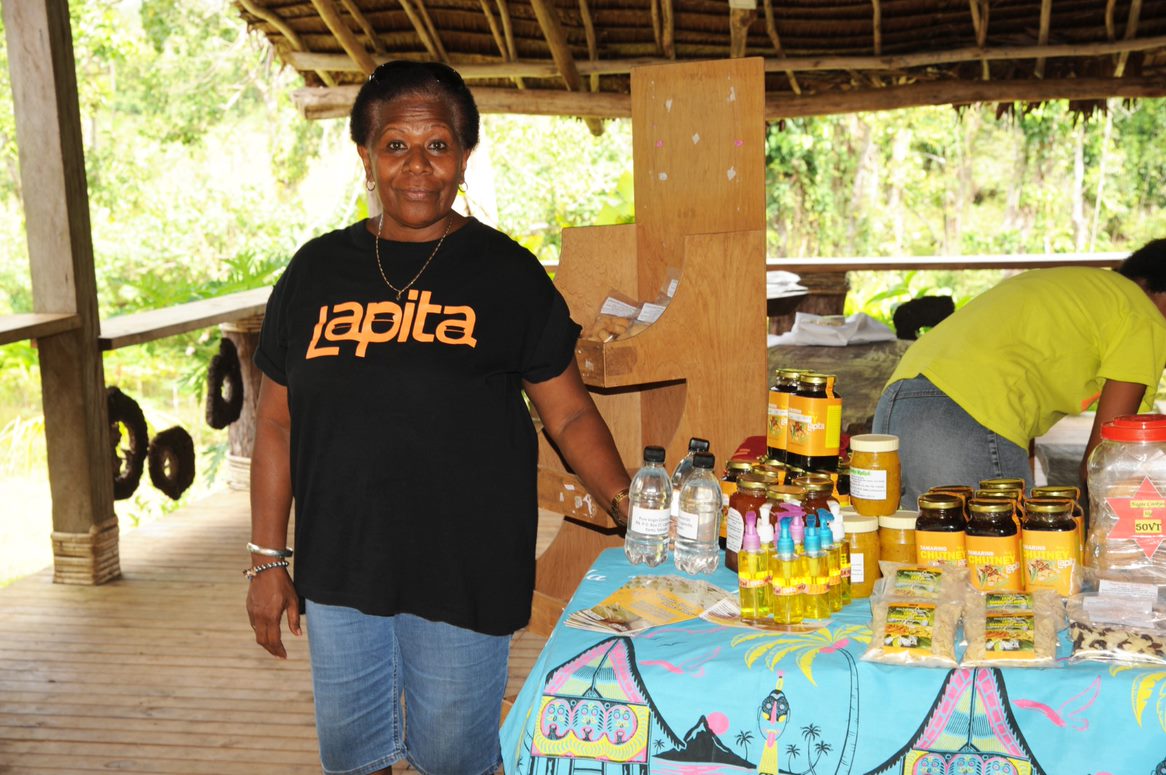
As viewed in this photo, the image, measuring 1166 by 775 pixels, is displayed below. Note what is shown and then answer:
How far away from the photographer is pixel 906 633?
1.82 m

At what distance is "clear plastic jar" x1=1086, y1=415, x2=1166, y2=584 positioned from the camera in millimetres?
1985

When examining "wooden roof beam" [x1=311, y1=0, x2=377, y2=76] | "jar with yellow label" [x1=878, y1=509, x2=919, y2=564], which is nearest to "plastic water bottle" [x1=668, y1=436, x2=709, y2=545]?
"jar with yellow label" [x1=878, y1=509, x2=919, y2=564]

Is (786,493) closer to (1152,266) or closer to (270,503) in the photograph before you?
(270,503)

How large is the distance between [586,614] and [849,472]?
61 cm

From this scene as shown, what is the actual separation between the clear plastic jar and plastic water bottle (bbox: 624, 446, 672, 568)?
74 centimetres

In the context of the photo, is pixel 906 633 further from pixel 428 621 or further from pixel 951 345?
pixel 951 345

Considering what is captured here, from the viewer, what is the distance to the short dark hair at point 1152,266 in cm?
282

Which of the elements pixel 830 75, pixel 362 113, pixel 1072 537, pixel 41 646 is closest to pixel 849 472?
pixel 1072 537

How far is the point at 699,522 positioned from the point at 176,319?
4.12m

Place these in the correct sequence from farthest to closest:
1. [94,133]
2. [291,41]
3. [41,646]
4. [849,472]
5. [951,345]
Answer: [94,133]
[291,41]
[41,646]
[951,345]
[849,472]

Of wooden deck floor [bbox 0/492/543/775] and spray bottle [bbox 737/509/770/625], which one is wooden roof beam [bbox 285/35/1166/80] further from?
spray bottle [bbox 737/509/770/625]

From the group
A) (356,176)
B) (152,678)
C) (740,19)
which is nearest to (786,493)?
(152,678)

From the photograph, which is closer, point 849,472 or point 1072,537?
point 1072,537

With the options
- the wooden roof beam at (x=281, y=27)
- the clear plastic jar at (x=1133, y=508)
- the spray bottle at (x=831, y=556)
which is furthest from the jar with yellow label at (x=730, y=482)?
the wooden roof beam at (x=281, y=27)
